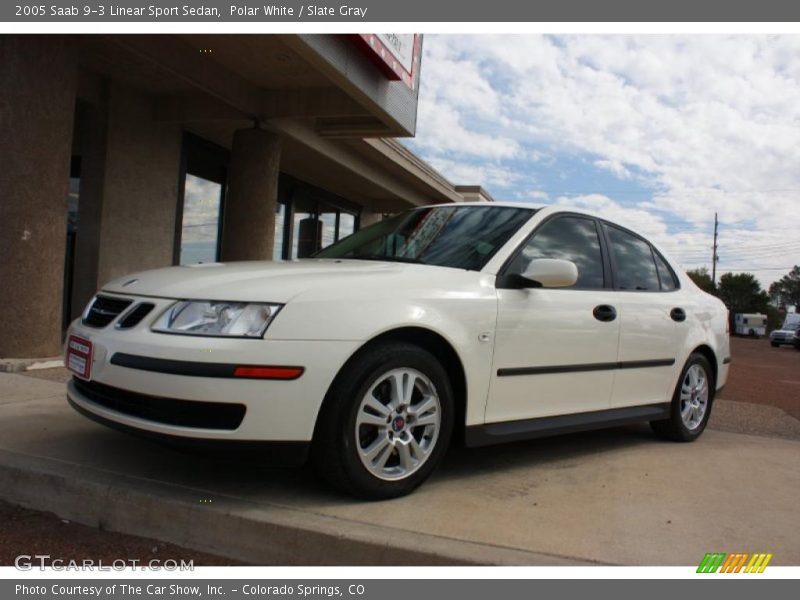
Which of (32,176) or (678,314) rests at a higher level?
(32,176)

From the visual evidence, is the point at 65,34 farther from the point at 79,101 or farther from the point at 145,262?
the point at 145,262

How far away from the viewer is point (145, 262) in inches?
393

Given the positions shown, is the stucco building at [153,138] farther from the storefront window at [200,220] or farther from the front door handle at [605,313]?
the front door handle at [605,313]

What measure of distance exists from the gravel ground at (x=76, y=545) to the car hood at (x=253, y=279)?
105cm

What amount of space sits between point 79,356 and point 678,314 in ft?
12.2

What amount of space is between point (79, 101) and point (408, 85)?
4.33 metres

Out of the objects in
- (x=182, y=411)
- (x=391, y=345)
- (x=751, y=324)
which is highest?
(x=391, y=345)

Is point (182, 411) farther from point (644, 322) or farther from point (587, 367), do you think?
point (644, 322)

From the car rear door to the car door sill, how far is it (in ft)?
0.21

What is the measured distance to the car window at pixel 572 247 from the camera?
389 centimetres

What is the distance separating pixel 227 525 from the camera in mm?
2809

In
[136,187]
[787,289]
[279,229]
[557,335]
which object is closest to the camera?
[557,335]

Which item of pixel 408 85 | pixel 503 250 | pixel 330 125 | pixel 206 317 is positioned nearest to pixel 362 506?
pixel 206 317

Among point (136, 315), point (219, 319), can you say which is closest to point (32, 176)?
point (136, 315)
